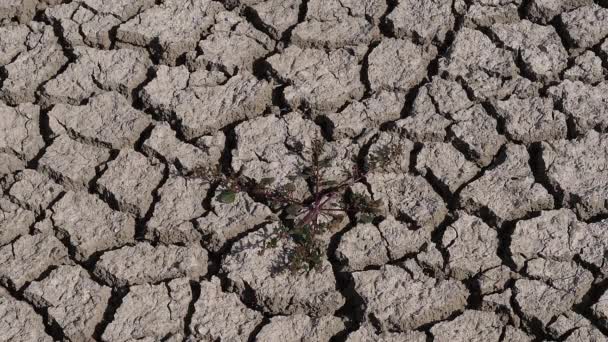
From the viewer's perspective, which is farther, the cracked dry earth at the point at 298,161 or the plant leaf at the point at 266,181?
the plant leaf at the point at 266,181

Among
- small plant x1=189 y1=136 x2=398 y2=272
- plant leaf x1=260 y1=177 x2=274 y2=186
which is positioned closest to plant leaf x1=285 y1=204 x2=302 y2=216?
small plant x1=189 y1=136 x2=398 y2=272

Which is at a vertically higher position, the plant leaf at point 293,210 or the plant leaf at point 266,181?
the plant leaf at point 266,181

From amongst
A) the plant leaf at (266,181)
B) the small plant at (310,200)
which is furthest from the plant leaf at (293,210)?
the plant leaf at (266,181)

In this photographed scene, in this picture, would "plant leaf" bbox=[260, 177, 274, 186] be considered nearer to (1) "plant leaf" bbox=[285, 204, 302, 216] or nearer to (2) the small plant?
(2) the small plant

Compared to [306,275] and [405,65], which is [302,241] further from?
[405,65]

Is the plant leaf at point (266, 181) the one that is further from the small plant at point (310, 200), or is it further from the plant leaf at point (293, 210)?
the plant leaf at point (293, 210)

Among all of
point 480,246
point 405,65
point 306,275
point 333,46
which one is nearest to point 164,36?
point 333,46

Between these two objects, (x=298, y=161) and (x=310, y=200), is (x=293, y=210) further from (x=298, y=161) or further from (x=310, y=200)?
(x=298, y=161)
